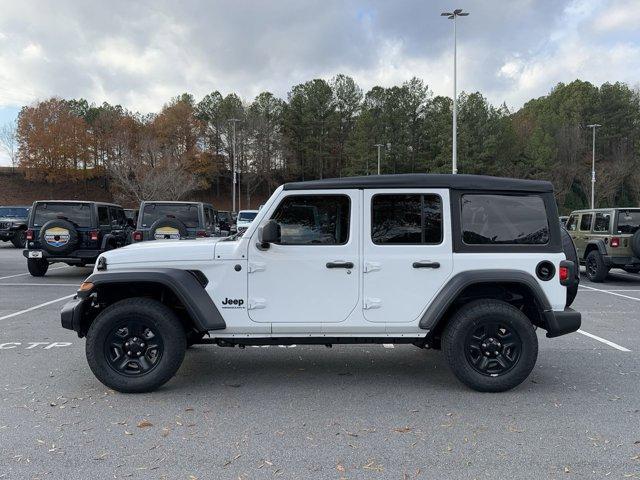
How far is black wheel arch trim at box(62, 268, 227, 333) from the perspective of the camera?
14.9ft

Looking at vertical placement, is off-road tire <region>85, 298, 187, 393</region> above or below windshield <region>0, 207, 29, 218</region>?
below

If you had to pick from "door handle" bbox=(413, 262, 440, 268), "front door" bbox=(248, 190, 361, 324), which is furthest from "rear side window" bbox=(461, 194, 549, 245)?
"front door" bbox=(248, 190, 361, 324)

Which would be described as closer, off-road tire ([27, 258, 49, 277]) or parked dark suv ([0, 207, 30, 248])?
off-road tire ([27, 258, 49, 277])

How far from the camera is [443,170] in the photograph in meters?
54.8

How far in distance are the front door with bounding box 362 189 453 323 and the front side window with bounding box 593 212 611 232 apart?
9.89 metres

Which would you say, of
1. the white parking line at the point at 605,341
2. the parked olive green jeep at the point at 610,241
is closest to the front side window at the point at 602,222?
the parked olive green jeep at the point at 610,241

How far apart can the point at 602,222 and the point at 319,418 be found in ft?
37.4

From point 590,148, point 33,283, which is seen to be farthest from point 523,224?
point 590,148

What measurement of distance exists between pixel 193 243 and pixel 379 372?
2341 mm

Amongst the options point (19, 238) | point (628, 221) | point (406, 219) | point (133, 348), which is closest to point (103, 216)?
point (133, 348)

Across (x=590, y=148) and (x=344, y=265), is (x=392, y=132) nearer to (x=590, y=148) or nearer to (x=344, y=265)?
(x=590, y=148)

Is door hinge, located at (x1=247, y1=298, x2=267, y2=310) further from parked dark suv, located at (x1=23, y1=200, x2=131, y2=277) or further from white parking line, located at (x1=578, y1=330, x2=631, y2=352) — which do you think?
parked dark suv, located at (x1=23, y1=200, x2=131, y2=277)

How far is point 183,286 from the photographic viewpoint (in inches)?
180

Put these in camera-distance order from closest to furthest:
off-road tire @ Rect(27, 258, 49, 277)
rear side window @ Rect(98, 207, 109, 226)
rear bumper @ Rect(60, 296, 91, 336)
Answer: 1. rear bumper @ Rect(60, 296, 91, 336)
2. rear side window @ Rect(98, 207, 109, 226)
3. off-road tire @ Rect(27, 258, 49, 277)
